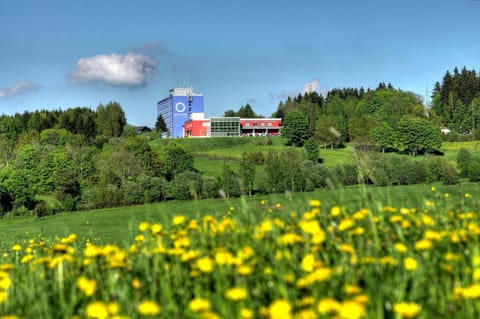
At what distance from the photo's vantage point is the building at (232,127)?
5123 inches

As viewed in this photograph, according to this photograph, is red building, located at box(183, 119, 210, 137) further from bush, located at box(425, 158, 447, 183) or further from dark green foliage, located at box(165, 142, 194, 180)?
bush, located at box(425, 158, 447, 183)

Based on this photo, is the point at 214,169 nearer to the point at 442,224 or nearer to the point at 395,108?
the point at 395,108

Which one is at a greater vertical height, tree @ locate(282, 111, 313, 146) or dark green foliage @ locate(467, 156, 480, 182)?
tree @ locate(282, 111, 313, 146)

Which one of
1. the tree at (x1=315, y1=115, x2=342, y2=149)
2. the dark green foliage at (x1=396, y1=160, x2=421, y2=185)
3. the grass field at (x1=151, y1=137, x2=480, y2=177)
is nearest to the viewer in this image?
the dark green foliage at (x1=396, y1=160, x2=421, y2=185)

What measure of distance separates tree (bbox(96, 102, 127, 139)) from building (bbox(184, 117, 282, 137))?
1895cm

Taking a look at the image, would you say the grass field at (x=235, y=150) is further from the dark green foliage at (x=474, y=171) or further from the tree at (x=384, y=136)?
the dark green foliage at (x=474, y=171)

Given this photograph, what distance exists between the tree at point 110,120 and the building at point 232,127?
19.0 metres

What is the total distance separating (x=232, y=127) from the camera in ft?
429

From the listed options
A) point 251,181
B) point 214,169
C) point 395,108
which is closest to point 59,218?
point 251,181

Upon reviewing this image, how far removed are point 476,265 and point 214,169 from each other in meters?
77.8

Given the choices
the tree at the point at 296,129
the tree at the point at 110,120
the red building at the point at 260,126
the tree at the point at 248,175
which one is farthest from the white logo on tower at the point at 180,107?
the tree at the point at 248,175

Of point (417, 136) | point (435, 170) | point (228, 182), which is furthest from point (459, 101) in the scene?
point (228, 182)

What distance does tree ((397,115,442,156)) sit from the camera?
290 feet

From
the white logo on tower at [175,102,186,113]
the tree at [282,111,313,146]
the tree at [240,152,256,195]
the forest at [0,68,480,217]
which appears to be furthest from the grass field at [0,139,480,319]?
the white logo on tower at [175,102,186,113]
